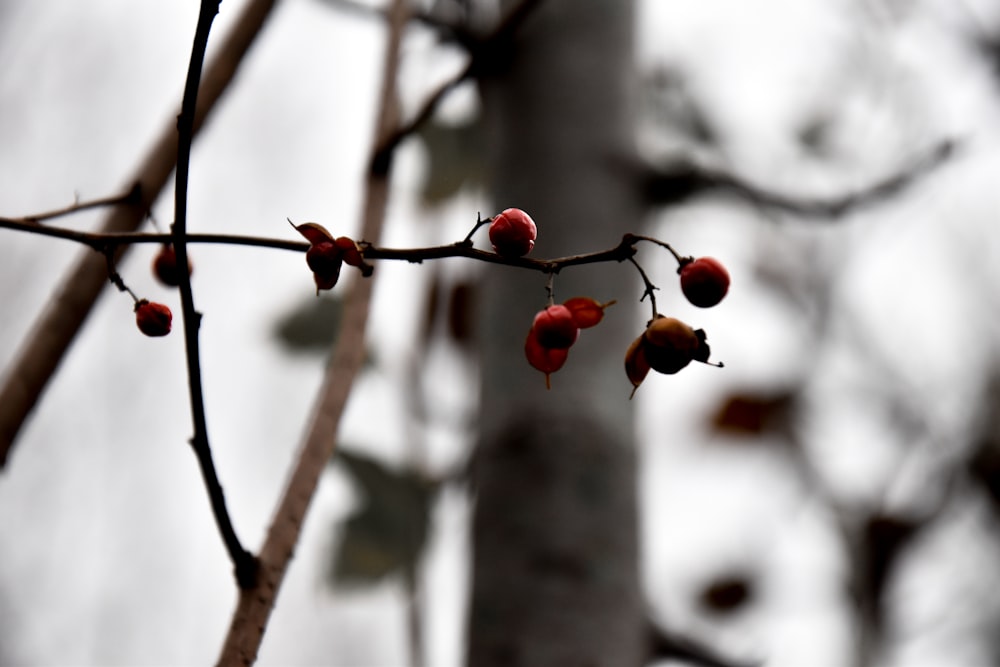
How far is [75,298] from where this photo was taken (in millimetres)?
819

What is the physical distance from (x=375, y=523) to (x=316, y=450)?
1174mm

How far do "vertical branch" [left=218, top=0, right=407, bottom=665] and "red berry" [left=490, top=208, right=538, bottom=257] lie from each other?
0.28 meters

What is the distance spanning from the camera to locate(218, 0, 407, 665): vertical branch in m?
0.64

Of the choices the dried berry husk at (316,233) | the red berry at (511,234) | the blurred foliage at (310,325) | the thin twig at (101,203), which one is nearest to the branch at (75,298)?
the thin twig at (101,203)

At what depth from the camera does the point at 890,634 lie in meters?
2.60

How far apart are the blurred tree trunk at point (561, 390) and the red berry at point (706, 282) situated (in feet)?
1.82

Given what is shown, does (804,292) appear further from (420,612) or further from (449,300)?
(420,612)

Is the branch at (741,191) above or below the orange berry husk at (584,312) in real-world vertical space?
above

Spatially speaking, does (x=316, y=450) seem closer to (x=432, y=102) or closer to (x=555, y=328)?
(x=555, y=328)

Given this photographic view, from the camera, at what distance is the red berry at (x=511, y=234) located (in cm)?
59

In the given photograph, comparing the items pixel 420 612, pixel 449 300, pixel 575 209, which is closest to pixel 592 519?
pixel 420 612

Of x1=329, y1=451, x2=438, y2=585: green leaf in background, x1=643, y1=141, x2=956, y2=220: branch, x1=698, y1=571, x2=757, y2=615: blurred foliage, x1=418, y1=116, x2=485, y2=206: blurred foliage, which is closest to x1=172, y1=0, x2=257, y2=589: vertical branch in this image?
x1=643, y1=141, x2=956, y2=220: branch

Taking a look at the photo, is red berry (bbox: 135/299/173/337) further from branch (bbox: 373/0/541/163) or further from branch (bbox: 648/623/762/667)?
branch (bbox: 648/623/762/667)

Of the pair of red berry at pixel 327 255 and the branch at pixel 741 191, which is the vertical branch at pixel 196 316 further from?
the branch at pixel 741 191
